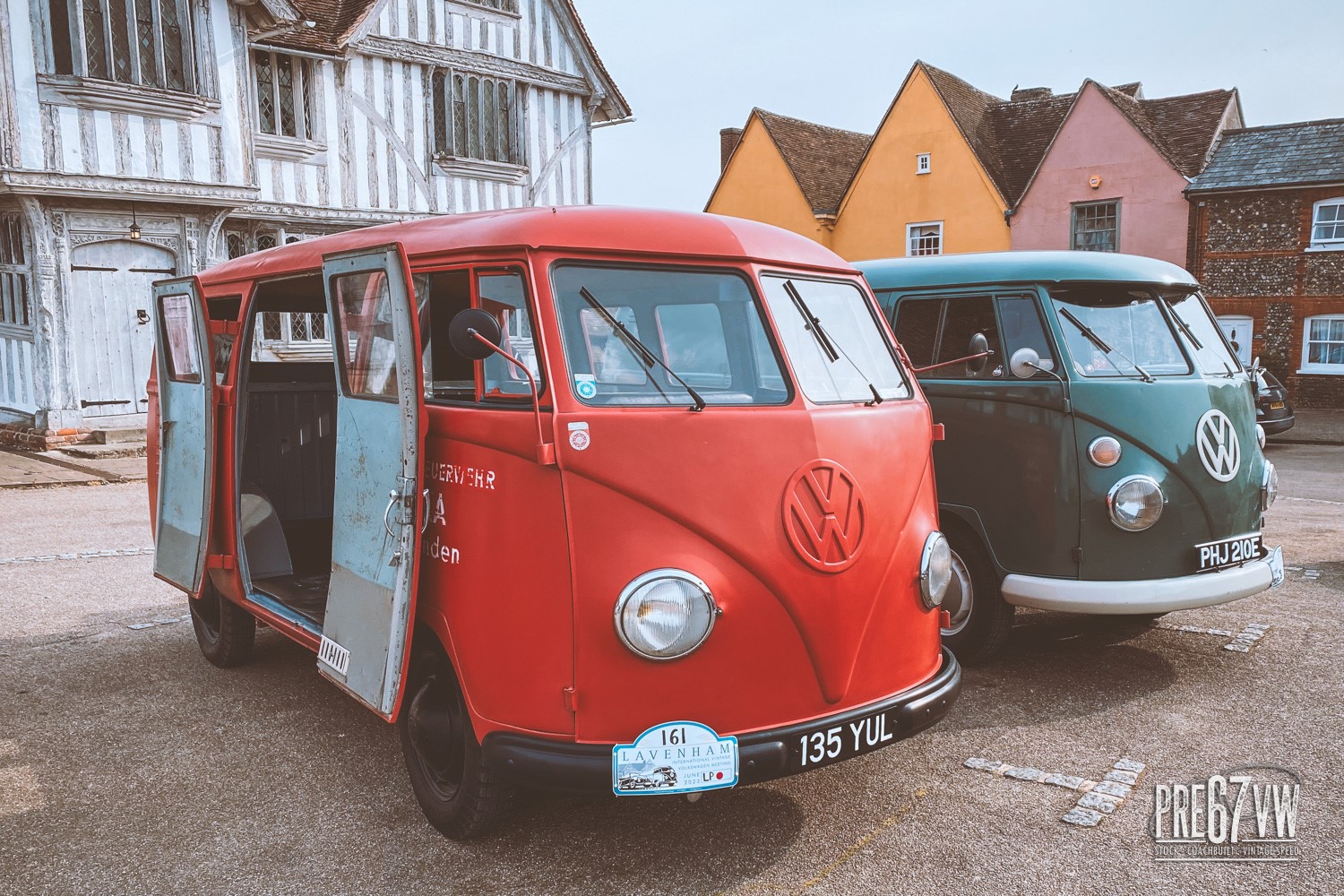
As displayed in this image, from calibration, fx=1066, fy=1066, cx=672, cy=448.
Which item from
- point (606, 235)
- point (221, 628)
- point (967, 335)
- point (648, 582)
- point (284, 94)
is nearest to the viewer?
point (648, 582)

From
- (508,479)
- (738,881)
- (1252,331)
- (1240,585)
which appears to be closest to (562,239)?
(508,479)

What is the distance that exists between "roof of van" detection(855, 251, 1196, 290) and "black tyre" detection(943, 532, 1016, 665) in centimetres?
144

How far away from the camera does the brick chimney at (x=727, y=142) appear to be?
108 feet

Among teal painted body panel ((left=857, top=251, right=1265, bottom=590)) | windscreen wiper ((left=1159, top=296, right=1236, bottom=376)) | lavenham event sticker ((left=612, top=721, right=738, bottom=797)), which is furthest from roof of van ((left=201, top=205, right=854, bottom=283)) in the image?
windscreen wiper ((left=1159, top=296, right=1236, bottom=376))

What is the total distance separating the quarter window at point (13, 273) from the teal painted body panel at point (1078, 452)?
13461 millimetres

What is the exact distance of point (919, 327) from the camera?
623cm

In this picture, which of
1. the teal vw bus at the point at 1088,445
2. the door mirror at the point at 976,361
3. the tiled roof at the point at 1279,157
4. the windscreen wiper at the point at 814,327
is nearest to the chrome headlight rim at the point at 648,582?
the windscreen wiper at the point at 814,327

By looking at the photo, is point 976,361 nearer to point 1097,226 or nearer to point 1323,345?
point 1323,345

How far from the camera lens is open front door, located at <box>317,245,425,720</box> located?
3.62m

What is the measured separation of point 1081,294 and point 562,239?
10.8ft

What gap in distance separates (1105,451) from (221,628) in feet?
15.2

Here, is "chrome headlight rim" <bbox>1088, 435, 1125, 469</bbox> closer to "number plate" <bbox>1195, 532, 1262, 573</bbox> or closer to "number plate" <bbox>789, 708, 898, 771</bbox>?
"number plate" <bbox>1195, 532, 1262, 573</bbox>

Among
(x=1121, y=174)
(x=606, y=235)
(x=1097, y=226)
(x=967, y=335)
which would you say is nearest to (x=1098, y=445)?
(x=967, y=335)

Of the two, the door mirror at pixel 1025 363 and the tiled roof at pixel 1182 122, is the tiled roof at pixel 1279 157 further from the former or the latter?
the door mirror at pixel 1025 363
